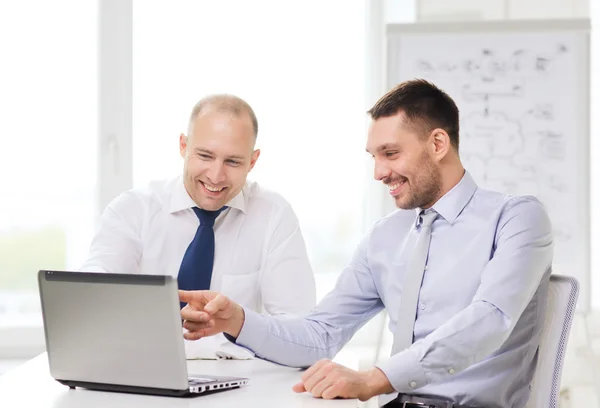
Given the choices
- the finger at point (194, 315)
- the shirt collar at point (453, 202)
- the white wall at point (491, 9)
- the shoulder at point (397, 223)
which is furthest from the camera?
the white wall at point (491, 9)

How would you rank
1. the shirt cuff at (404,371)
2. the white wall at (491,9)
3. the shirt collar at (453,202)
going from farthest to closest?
the white wall at (491,9) < the shirt collar at (453,202) < the shirt cuff at (404,371)

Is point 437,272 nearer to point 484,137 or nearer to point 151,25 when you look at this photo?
point 484,137

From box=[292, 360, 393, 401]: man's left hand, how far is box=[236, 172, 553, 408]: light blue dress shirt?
4 cm

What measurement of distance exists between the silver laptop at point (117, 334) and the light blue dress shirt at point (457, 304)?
1.03 ft

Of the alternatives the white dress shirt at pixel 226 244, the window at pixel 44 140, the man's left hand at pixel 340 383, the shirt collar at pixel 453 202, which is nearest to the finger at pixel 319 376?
the man's left hand at pixel 340 383

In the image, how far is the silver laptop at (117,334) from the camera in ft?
4.74

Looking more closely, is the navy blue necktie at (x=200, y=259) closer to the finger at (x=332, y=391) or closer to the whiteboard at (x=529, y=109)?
the finger at (x=332, y=391)

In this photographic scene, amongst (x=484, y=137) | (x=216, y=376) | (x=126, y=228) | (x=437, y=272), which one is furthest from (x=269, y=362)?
(x=484, y=137)

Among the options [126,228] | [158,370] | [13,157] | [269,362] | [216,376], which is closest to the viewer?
[158,370]

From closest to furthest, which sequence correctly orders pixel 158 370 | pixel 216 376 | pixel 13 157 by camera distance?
pixel 158 370
pixel 216 376
pixel 13 157

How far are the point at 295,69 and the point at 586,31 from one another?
4.23ft

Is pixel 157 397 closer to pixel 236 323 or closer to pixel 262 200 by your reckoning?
pixel 236 323

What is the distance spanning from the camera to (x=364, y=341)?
3729mm

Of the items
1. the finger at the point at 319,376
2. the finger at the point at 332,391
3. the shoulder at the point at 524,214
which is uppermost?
the shoulder at the point at 524,214
